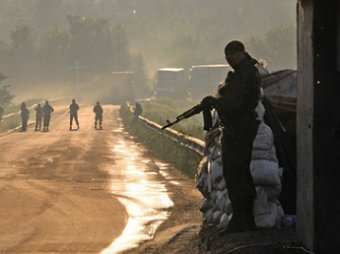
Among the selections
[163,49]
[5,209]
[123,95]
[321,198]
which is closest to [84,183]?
[5,209]

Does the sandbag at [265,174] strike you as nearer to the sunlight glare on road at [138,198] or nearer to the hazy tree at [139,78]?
the sunlight glare on road at [138,198]

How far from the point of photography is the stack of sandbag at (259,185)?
8.65m

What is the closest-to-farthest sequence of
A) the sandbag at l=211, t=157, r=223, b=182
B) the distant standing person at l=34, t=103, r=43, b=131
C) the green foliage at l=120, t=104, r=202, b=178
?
1. the sandbag at l=211, t=157, r=223, b=182
2. the green foliage at l=120, t=104, r=202, b=178
3. the distant standing person at l=34, t=103, r=43, b=131

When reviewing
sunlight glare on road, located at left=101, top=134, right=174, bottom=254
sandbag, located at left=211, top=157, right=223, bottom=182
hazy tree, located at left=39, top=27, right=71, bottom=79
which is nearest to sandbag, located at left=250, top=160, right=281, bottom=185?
sandbag, located at left=211, top=157, right=223, bottom=182

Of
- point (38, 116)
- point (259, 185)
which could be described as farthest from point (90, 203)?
point (38, 116)

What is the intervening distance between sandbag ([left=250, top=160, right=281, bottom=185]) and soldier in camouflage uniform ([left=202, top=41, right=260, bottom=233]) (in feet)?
1.36

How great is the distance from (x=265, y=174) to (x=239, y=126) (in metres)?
0.74

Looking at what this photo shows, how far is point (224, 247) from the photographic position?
8.19m

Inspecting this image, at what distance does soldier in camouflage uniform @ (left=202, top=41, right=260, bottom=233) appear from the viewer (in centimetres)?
825

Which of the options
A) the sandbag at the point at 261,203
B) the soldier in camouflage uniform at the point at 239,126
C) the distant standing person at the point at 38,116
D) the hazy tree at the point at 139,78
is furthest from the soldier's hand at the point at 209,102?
the hazy tree at the point at 139,78

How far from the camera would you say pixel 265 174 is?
879 cm

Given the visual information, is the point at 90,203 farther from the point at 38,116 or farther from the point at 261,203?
the point at 38,116

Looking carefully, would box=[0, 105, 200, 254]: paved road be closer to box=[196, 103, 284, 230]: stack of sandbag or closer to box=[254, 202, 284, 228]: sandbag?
box=[196, 103, 284, 230]: stack of sandbag

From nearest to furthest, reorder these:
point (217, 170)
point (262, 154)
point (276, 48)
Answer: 1. point (262, 154)
2. point (217, 170)
3. point (276, 48)
